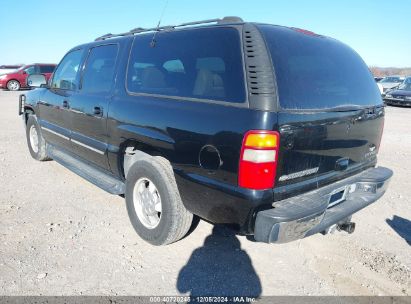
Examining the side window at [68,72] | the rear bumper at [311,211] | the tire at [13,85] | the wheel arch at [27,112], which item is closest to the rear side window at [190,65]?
the rear bumper at [311,211]

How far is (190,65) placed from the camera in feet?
8.95

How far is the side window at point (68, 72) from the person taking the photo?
430 centimetres

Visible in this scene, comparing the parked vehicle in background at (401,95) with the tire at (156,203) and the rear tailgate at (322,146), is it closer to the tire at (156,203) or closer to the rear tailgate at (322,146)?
the rear tailgate at (322,146)

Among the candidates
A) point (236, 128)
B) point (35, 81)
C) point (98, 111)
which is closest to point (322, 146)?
point (236, 128)

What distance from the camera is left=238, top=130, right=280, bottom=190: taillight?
2154 millimetres

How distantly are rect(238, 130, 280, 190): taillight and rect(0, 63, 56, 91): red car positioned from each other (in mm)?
20655

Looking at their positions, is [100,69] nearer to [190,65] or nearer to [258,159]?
[190,65]

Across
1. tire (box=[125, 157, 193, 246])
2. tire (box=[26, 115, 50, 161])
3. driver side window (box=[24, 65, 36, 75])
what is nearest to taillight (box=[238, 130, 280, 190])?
tire (box=[125, 157, 193, 246])

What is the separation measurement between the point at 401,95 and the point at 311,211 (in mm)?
16412

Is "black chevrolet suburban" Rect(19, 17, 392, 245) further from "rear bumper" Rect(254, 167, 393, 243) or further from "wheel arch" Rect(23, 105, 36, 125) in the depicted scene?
"wheel arch" Rect(23, 105, 36, 125)

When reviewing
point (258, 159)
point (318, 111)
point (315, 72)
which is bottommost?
point (258, 159)

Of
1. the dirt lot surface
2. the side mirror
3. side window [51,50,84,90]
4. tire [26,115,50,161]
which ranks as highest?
side window [51,50,84,90]

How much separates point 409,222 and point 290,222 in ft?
7.91

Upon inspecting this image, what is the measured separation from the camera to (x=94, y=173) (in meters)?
3.90
